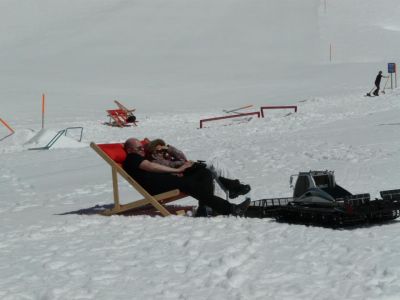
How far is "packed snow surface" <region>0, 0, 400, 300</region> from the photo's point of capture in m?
4.11

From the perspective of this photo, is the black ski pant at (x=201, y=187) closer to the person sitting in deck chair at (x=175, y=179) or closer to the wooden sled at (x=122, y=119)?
the person sitting in deck chair at (x=175, y=179)

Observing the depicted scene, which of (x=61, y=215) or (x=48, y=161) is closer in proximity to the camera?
(x=61, y=215)

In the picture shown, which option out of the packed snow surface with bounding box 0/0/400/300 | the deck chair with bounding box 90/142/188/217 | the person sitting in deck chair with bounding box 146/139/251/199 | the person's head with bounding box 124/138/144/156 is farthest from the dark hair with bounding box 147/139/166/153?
the packed snow surface with bounding box 0/0/400/300

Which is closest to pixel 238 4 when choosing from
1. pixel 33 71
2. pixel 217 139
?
pixel 33 71

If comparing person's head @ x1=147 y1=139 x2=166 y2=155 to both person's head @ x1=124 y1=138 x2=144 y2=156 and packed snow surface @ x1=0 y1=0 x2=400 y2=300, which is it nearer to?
person's head @ x1=124 y1=138 x2=144 y2=156

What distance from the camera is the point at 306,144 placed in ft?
38.0

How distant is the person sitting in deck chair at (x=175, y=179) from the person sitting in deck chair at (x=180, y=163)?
0.24 feet

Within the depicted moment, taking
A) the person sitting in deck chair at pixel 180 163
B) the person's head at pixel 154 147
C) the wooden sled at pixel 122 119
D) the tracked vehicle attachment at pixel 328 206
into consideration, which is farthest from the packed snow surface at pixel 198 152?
the person's head at pixel 154 147

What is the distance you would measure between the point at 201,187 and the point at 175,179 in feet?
0.85

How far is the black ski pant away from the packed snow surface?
0.75ft

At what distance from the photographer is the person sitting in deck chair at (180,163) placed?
6.23 m

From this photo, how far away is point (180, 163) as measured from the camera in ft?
21.9

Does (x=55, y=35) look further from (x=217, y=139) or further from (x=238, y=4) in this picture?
(x=217, y=139)

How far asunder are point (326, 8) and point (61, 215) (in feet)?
157
